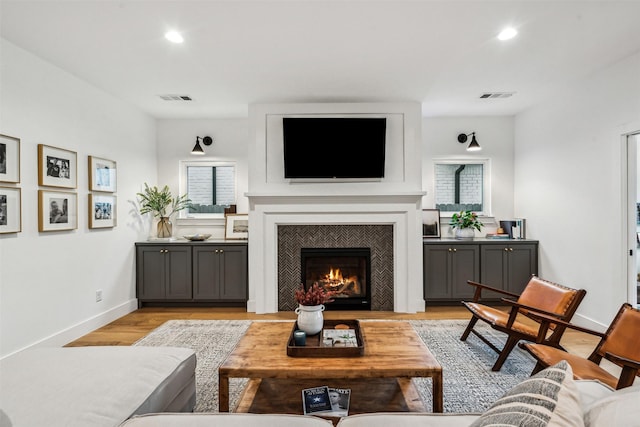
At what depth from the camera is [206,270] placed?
447 cm

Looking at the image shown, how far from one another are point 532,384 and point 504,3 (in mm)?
2349

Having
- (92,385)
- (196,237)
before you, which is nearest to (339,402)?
(92,385)

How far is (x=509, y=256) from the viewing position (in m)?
4.46

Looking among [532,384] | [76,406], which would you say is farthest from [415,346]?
[76,406]

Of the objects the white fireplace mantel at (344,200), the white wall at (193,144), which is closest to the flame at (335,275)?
the white fireplace mantel at (344,200)

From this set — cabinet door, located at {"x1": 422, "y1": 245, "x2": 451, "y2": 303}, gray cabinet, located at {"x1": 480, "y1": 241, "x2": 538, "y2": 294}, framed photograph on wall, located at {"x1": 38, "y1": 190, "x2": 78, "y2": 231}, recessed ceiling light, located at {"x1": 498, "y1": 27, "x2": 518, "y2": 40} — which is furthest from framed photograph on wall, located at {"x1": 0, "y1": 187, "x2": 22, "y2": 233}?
gray cabinet, located at {"x1": 480, "y1": 241, "x2": 538, "y2": 294}

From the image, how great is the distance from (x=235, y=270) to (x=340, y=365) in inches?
112

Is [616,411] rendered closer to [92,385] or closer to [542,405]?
[542,405]

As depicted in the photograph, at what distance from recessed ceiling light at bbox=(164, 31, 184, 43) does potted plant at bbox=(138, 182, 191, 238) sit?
98.1 inches

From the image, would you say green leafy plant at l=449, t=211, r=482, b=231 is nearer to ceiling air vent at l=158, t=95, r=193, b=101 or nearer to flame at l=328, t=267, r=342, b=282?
flame at l=328, t=267, r=342, b=282

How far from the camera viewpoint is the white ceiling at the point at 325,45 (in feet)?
7.75

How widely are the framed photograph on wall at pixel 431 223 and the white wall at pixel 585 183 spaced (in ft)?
3.89

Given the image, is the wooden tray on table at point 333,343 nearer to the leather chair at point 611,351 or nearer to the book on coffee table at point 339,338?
the book on coffee table at point 339,338

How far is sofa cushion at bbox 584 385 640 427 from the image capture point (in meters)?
0.82
